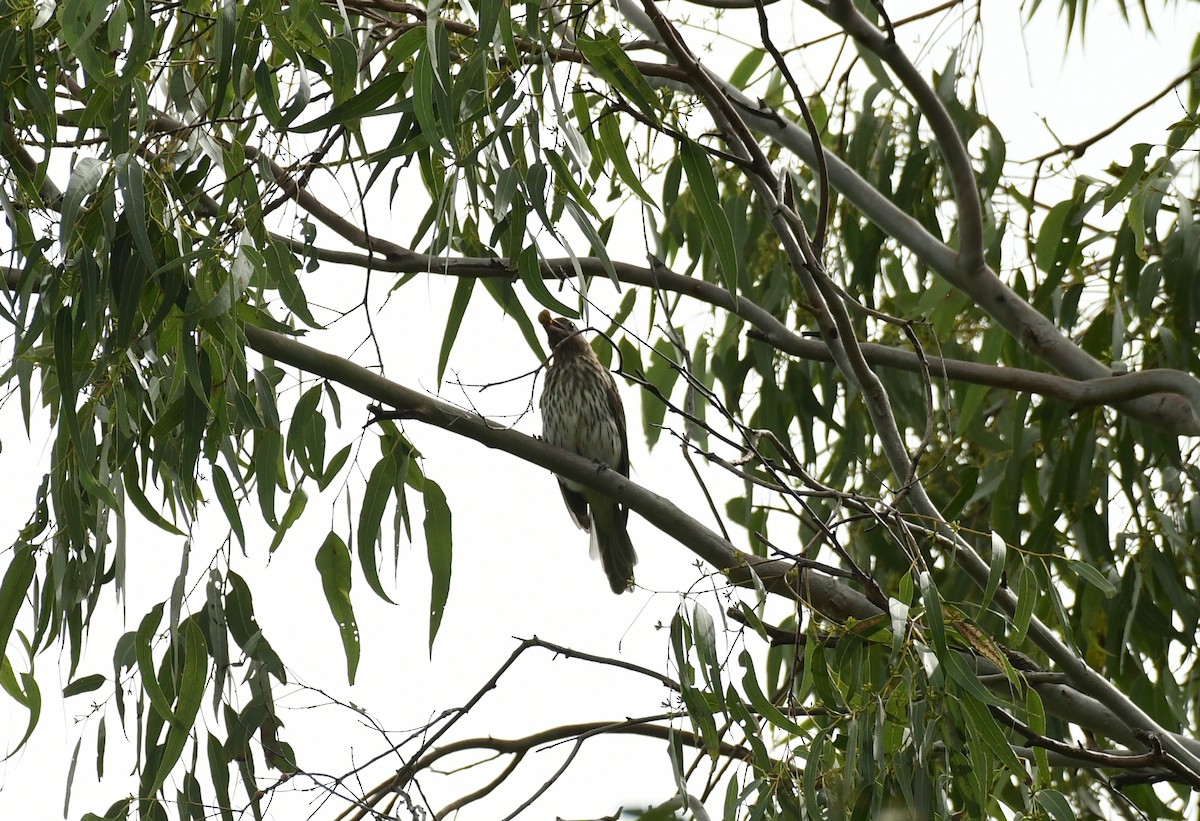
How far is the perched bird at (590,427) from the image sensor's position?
4.86 m

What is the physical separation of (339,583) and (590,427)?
7.85 ft

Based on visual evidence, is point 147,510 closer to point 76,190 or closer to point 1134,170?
point 76,190

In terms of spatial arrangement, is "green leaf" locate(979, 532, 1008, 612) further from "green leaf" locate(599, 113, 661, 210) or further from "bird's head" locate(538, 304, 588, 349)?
"bird's head" locate(538, 304, 588, 349)

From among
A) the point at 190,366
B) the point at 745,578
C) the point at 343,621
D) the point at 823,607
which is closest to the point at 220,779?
the point at 343,621

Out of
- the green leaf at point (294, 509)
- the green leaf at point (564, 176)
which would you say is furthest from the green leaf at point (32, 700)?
the green leaf at point (564, 176)

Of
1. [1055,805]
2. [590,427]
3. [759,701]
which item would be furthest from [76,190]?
[590,427]

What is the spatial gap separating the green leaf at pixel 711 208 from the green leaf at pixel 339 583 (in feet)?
3.25

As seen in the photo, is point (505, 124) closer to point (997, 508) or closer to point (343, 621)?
point (343, 621)

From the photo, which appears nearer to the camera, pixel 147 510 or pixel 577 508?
pixel 147 510

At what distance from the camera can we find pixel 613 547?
4875 millimetres

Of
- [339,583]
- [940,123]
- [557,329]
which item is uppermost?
[557,329]

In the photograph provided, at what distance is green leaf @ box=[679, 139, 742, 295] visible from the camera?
208 cm

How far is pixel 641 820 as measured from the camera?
1919 mm

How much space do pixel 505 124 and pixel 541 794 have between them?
127 cm
